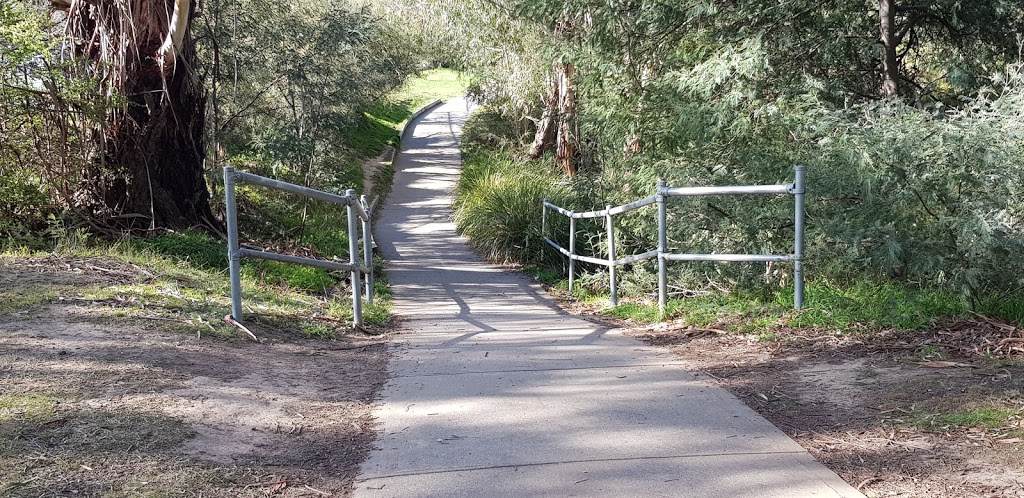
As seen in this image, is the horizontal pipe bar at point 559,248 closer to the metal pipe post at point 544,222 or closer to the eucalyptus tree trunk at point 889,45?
the metal pipe post at point 544,222

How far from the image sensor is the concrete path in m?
3.16

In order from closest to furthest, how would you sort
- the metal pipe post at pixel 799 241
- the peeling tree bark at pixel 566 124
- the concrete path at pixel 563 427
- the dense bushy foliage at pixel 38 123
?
the concrete path at pixel 563 427, the metal pipe post at pixel 799 241, the dense bushy foliage at pixel 38 123, the peeling tree bark at pixel 566 124

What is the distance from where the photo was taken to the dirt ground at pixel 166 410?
9.68ft

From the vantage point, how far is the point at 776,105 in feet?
27.0

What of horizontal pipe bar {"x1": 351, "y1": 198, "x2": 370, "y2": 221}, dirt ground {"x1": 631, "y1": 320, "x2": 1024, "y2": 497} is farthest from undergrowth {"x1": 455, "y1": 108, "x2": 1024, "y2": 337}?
horizontal pipe bar {"x1": 351, "y1": 198, "x2": 370, "y2": 221}

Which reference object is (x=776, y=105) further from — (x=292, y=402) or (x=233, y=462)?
(x=233, y=462)

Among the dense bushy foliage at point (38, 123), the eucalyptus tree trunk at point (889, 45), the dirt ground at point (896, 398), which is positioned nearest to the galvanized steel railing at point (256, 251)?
the dirt ground at point (896, 398)

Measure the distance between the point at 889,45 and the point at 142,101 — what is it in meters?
8.28

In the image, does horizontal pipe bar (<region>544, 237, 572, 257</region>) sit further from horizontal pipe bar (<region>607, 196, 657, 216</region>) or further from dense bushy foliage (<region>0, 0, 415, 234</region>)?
dense bushy foliage (<region>0, 0, 415, 234</region>)

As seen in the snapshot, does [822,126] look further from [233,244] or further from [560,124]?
[560,124]

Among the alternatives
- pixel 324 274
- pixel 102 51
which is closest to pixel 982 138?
pixel 324 274

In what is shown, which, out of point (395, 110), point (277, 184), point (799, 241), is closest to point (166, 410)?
point (277, 184)

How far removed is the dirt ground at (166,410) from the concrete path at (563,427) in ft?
Result: 0.81

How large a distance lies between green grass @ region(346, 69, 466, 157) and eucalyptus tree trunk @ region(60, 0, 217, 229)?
14.4 m
